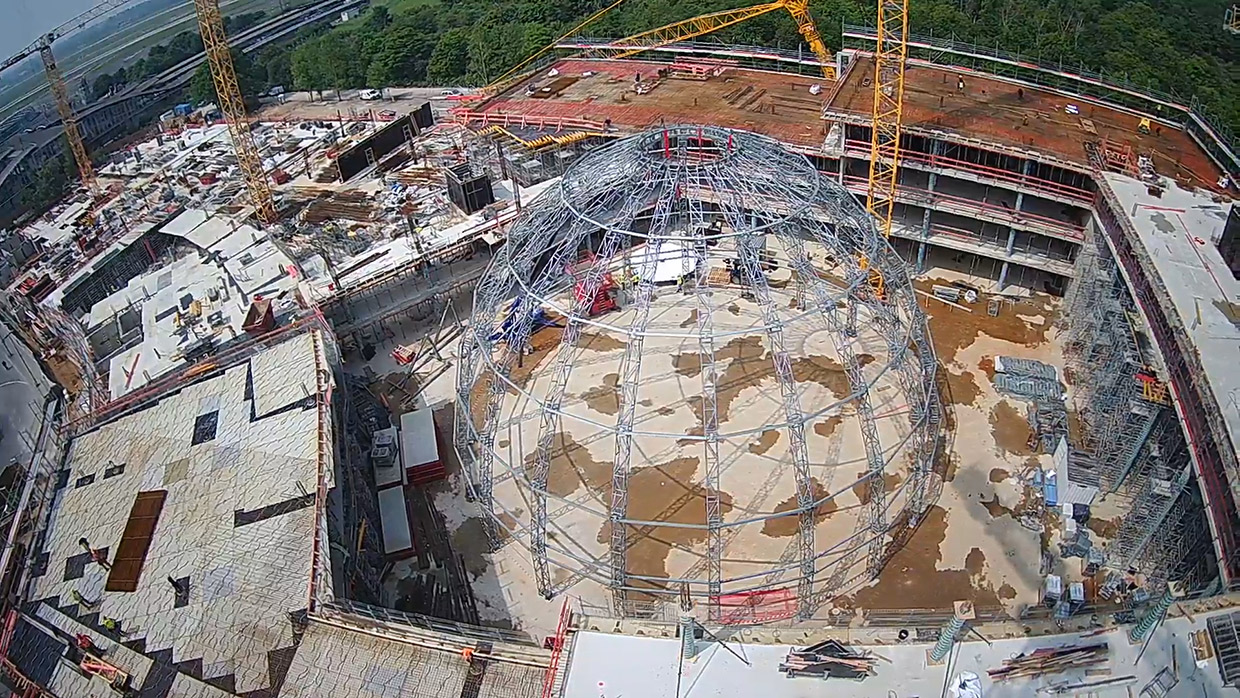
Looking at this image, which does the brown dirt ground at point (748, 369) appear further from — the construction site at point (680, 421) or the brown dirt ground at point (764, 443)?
the brown dirt ground at point (764, 443)

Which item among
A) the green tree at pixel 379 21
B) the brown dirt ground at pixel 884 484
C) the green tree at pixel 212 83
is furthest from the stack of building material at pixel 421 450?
the green tree at pixel 379 21

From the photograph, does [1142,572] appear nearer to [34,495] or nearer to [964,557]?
[964,557]

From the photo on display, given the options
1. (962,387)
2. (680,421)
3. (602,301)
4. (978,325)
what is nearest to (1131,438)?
(962,387)

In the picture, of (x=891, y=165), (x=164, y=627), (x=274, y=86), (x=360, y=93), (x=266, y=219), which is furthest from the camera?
(x=274, y=86)

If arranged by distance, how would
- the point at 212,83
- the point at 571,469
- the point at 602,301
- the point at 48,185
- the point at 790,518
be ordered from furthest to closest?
1. the point at 212,83
2. the point at 48,185
3. the point at 602,301
4. the point at 571,469
5. the point at 790,518

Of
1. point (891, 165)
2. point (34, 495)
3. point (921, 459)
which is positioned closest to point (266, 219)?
point (34, 495)

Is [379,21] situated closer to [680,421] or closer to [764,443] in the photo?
[680,421]
